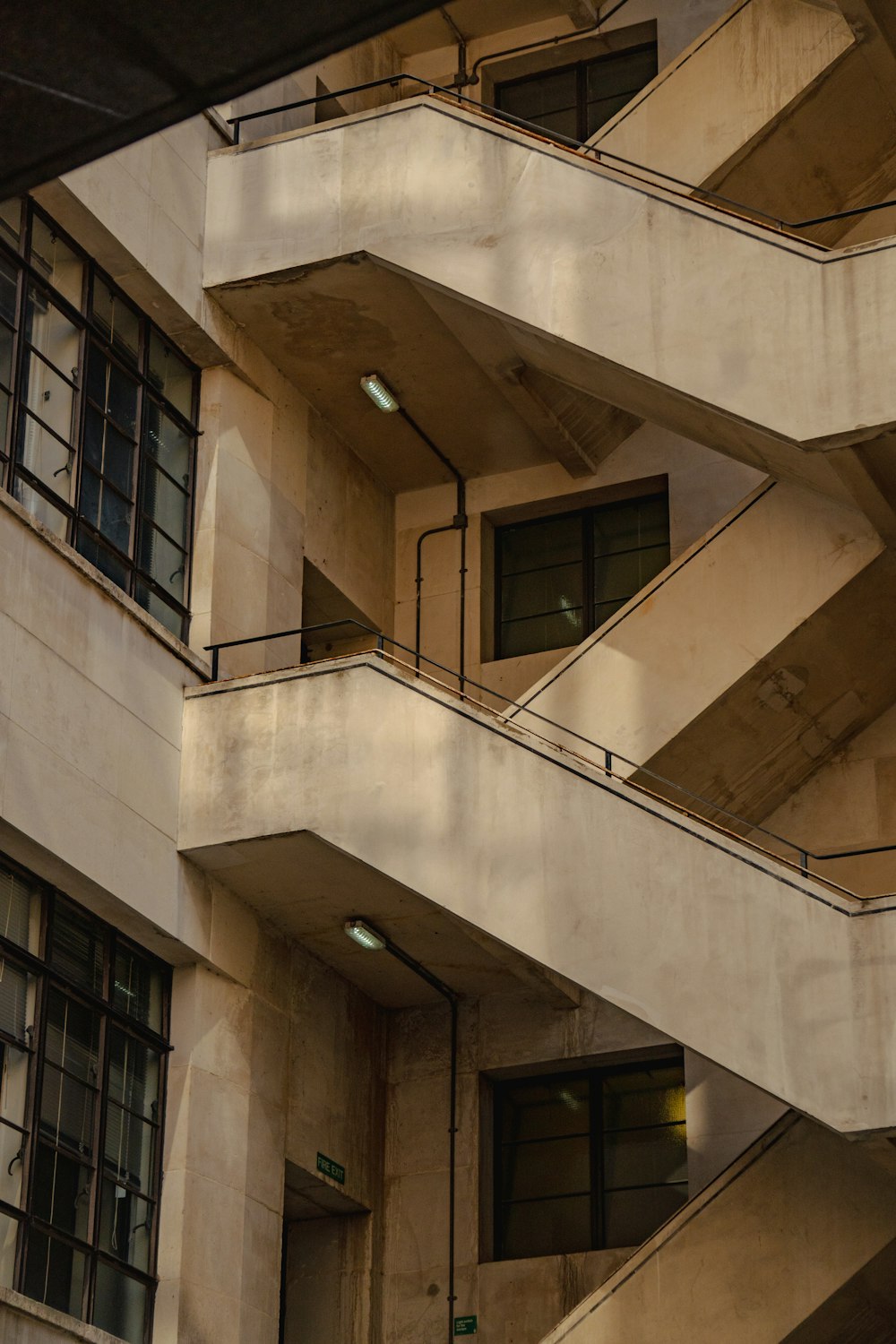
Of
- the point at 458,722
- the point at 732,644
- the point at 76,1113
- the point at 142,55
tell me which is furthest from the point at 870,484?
the point at 142,55

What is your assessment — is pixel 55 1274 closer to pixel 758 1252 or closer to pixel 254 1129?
pixel 254 1129

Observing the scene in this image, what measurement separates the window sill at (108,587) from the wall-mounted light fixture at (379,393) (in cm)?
396

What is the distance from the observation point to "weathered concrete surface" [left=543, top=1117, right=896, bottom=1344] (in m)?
16.0

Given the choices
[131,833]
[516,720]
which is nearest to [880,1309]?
[516,720]

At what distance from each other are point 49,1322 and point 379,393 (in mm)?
10305

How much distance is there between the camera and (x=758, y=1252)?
16266mm

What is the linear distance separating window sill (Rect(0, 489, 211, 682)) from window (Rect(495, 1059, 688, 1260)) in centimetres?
579

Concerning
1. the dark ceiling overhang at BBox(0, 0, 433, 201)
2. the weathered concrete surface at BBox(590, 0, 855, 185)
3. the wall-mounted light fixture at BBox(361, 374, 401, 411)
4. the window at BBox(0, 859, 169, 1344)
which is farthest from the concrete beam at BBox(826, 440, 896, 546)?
the dark ceiling overhang at BBox(0, 0, 433, 201)

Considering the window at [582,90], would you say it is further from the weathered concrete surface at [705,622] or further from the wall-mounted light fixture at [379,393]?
the weathered concrete surface at [705,622]

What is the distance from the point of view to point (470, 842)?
16531mm

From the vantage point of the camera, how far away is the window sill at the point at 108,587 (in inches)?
629

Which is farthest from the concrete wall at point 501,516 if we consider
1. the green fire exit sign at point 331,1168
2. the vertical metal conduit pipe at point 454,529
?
the green fire exit sign at point 331,1168

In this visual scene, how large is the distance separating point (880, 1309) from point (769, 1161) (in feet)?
5.65

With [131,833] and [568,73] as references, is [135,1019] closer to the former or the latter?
[131,833]
